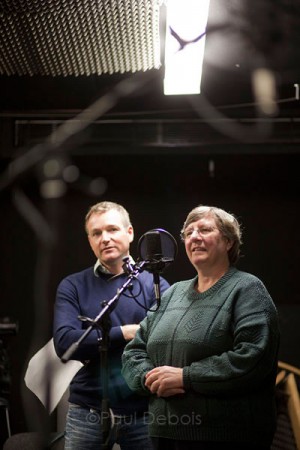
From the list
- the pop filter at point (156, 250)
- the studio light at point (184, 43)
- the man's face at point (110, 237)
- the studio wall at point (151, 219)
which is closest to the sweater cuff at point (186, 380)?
the pop filter at point (156, 250)

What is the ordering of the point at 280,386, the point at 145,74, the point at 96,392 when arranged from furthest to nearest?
the point at 145,74 < the point at 280,386 < the point at 96,392

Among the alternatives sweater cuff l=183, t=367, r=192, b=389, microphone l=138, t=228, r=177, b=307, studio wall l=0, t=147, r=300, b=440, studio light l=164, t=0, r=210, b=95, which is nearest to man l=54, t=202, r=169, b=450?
microphone l=138, t=228, r=177, b=307

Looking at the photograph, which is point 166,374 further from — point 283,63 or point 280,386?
point 283,63

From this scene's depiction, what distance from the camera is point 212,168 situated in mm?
4473

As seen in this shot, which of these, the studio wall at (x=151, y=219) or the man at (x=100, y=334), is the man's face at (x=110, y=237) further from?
the studio wall at (x=151, y=219)

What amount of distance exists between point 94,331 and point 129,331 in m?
0.16

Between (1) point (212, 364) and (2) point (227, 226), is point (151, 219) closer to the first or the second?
(2) point (227, 226)

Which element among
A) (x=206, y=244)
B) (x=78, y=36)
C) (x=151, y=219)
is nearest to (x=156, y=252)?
(x=206, y=244)

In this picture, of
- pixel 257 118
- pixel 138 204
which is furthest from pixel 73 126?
pixel 257 118

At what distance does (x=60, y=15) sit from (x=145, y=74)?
1174mm

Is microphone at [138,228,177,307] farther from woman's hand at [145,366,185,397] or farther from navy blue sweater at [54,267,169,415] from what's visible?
woman's hand at [145,366,185,397]

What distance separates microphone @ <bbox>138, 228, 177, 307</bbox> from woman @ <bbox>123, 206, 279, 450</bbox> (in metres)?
0.10

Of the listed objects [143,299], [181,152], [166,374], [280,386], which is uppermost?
[181,152]

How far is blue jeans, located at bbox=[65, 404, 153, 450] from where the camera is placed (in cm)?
234
